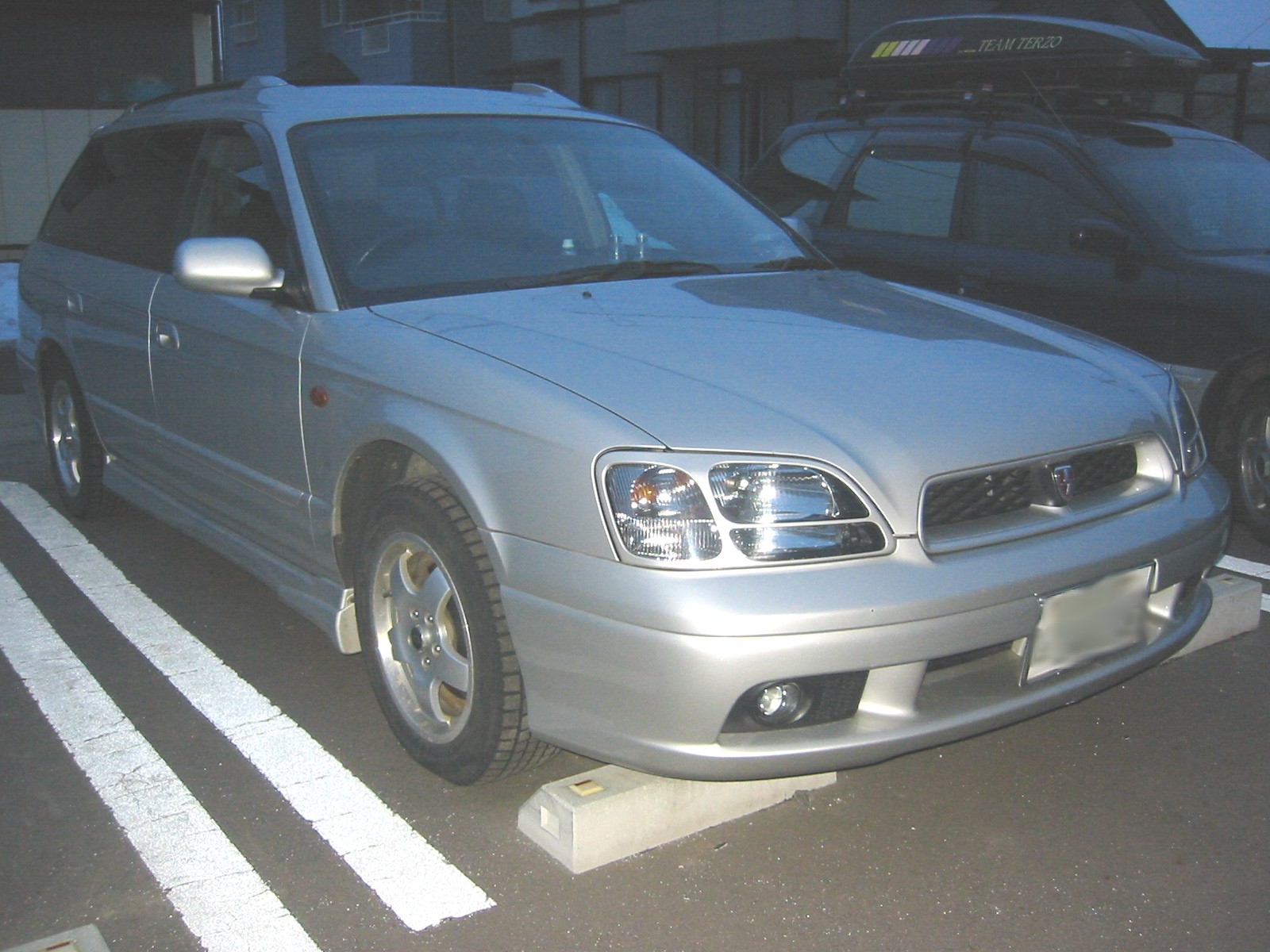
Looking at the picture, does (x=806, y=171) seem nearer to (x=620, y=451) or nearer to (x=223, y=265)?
(x=223, y=265)

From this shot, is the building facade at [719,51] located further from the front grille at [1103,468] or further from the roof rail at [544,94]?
the front grille at [1103,468]

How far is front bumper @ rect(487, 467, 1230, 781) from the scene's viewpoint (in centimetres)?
249

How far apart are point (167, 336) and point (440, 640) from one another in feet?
5.63

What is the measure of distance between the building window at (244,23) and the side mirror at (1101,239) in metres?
28.1

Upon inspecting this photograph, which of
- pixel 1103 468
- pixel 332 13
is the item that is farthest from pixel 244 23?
pixel 1103 468

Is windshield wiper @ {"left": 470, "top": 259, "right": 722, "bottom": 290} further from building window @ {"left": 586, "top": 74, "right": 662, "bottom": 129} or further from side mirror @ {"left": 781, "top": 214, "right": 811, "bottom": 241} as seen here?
building window @ {"left": 586, "top": 74, "right": 662, "bottom": 129}

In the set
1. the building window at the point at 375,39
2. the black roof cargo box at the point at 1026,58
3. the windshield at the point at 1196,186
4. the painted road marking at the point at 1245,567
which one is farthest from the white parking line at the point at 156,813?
the building window at the point at 375,39

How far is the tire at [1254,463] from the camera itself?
5.12 meters

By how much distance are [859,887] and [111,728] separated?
2099 millimetres

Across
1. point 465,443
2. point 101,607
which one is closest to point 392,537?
point 465,443

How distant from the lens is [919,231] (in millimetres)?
6145

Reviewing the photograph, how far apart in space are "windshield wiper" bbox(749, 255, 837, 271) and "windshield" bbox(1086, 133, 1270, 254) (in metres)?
1.99

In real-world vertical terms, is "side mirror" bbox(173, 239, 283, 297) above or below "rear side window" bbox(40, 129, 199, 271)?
below

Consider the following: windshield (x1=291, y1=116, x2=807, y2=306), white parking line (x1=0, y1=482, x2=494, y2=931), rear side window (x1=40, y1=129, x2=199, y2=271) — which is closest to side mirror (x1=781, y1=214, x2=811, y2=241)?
windshield (x1=291, y1=116, x2=807, y2=306)
